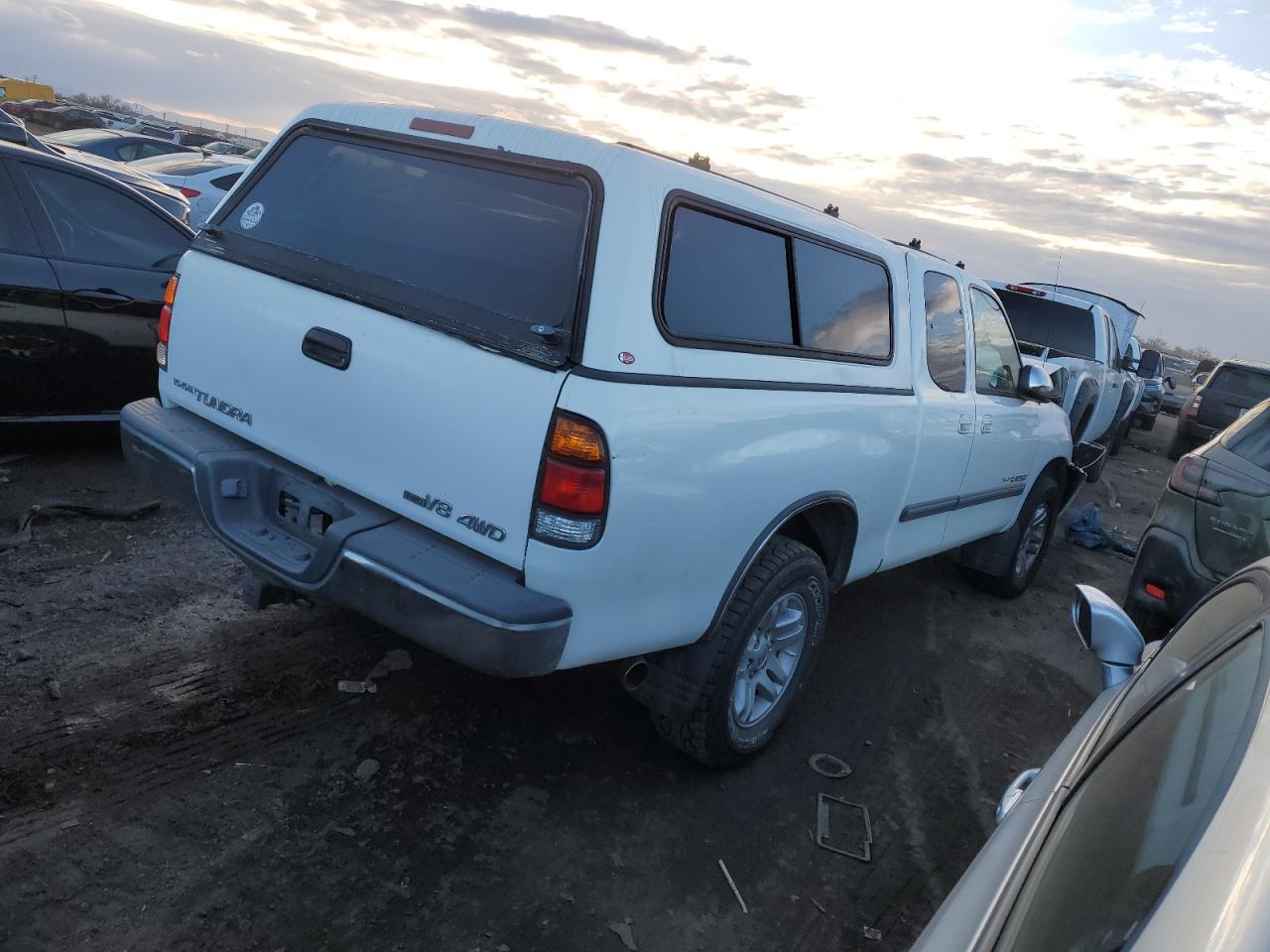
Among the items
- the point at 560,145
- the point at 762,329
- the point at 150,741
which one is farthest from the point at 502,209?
the point at 150,741

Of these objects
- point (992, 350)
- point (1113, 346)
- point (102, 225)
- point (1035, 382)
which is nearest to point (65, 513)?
point (102, 225)

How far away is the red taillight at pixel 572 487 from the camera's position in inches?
104

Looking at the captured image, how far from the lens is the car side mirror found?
246 cm

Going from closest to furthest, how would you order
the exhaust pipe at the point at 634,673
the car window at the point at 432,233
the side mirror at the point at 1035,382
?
the car window at the point at 432,233 < the exhaust pipe at the point at 634,673 < the side mirror at the point at 1035,382

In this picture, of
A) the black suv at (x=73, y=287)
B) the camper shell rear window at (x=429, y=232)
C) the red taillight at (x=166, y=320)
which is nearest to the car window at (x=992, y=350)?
the camper shell rear window at (x=429, y=232)

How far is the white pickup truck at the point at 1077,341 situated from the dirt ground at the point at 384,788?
20.1ft

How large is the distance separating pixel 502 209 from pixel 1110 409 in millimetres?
10728

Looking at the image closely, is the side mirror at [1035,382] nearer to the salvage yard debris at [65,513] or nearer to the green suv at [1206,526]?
the green suv at [1206,526]

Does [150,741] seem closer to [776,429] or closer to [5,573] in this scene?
[5,573]

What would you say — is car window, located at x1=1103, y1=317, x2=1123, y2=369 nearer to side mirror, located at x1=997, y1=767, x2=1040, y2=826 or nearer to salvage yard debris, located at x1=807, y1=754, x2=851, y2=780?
salvage yard debris, located at x1=807, y1=754, x2=851, y2=780

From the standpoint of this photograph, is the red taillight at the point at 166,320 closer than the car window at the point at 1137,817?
No

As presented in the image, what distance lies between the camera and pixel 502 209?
3.04 m

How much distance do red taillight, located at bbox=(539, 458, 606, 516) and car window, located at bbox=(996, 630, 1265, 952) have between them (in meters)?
1.37

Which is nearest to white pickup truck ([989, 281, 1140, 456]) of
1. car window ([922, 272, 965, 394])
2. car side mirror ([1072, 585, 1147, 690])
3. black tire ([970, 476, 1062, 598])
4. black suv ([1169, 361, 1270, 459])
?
black suv ([1169, 361, 1270, 459])
